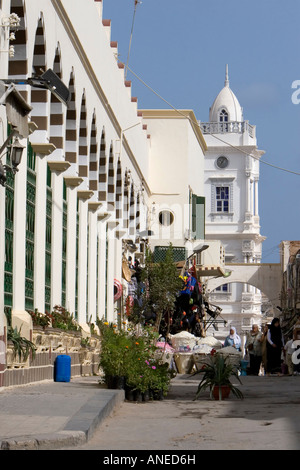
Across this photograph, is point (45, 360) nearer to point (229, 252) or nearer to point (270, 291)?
point (270, 291)

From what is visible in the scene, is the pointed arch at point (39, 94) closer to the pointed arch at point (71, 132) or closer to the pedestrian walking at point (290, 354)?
the pointed arch at point (71, 132)

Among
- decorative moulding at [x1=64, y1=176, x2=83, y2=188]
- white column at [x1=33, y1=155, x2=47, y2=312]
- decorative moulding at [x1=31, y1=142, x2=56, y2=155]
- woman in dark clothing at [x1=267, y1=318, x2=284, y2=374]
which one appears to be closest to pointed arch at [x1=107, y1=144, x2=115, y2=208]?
woman in dark clothing at [x1=267, y1=318, x2=284, y2=374]

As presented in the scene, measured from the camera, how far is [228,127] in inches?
3558

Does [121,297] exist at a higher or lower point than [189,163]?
lower

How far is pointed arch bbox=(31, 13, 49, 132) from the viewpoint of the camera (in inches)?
768

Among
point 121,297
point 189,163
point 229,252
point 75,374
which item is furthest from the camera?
point 229,252

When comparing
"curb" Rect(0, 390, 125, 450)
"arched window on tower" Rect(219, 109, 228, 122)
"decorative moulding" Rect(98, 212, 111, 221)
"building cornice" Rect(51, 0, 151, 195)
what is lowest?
"curb" Rect(0, 390, 125, 450)

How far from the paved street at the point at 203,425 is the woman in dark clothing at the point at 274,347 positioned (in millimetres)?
10392

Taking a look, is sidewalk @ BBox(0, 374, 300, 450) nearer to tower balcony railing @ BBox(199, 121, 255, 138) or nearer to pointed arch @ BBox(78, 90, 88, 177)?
pointed arch @ BBox(78, 90, 88, 177)

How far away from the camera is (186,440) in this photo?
33.7 feet

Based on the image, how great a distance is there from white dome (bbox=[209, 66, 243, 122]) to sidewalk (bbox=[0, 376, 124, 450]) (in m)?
79.5

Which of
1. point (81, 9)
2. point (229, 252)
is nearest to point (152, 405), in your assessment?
point (81, 9)

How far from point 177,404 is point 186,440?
5.21 m

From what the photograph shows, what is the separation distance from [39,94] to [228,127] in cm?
7158
